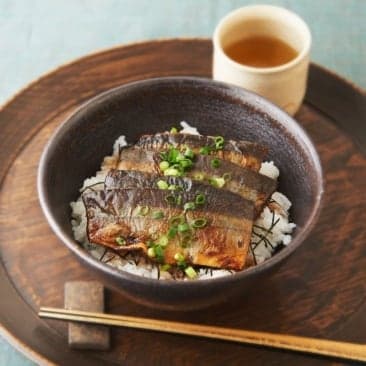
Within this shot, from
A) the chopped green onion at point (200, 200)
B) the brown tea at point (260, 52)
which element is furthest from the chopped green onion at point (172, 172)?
the brown tea at point (260, 52)

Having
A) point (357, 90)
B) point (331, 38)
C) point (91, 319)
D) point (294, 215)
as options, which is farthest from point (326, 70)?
point (91, 319)

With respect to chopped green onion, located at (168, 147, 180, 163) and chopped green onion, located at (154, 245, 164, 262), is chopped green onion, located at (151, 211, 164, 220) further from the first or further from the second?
chopped green onion, located at (168, 147, 180, 163)

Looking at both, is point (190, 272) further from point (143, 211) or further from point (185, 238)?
point (143, 211)

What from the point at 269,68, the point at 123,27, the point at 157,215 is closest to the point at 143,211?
the point at 157,215

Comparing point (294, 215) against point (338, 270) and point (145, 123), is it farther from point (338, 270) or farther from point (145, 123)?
point (145, 123)

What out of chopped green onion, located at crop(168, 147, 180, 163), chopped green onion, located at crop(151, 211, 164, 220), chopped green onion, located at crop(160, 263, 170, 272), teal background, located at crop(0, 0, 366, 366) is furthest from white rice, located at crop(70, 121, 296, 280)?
teal background, located at crop(0, 0, 366, 366)

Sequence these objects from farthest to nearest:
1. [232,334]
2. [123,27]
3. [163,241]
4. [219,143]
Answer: [123,27] < [219,143] < [163,241] < [232,334]

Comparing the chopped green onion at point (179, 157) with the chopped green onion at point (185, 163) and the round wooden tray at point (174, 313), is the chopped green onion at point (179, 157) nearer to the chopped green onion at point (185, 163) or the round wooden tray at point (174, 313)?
the chopped green onion at point (185, 163)
